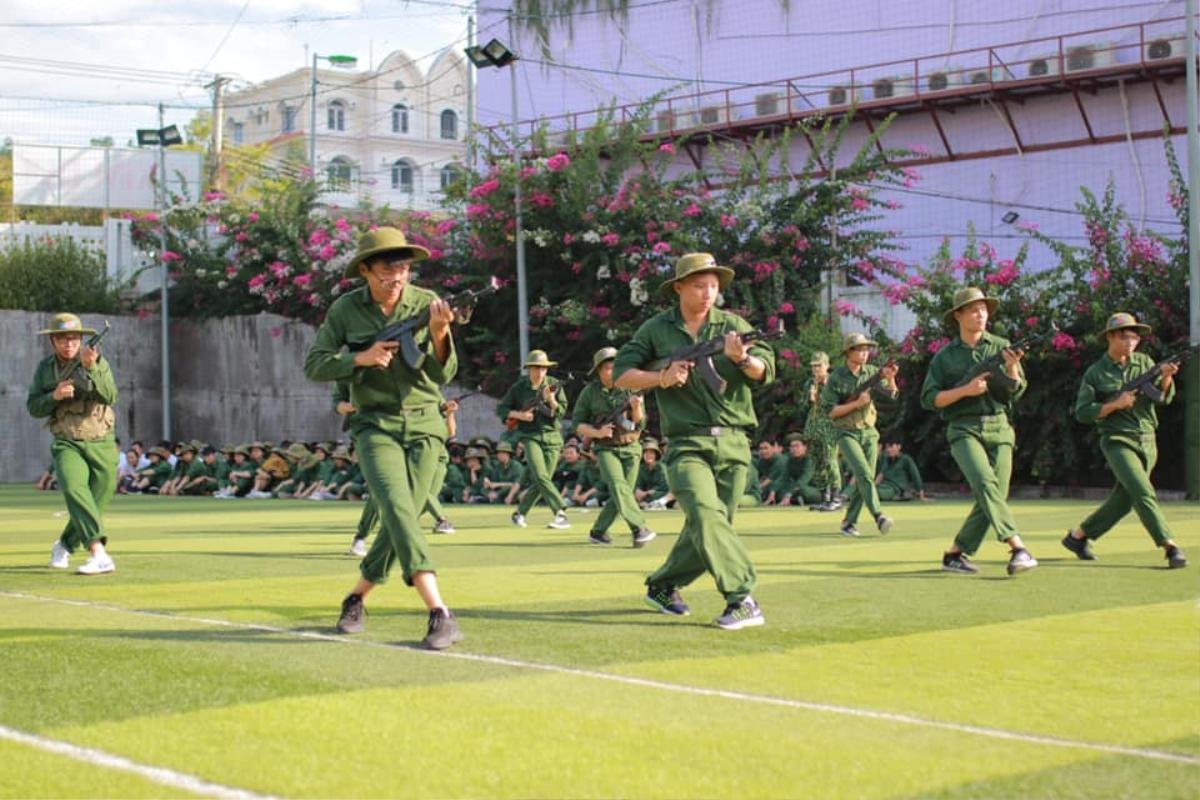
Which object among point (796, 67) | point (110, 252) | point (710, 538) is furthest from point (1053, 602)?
point (110, 252)

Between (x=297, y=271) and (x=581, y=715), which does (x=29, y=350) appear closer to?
(x=297, y=271)

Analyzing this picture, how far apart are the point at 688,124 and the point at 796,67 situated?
3.33 m

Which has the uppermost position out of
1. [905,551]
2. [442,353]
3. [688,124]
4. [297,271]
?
[688,124]

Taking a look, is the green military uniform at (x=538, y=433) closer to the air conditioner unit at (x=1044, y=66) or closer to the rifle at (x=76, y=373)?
the rifle at (x=76, y=373)

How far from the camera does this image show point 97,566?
1317 centimetres

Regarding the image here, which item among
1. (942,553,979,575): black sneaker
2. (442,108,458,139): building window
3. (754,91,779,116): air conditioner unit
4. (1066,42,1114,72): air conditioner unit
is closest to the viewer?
(942,553,979,575): black sneaker

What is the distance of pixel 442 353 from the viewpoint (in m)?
8.90

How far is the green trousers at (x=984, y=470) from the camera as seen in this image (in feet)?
40.4

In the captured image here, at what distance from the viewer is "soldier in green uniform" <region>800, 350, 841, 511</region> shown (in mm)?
24500

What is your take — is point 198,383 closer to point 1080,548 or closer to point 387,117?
point 1080,548

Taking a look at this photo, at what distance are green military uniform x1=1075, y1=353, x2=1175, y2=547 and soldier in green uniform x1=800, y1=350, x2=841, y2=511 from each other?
955 centimetres

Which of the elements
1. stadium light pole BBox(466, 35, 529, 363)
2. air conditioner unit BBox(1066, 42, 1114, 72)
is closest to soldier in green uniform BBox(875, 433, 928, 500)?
stadium light pole BBox(466, 35, 529, 363)

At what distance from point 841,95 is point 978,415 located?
1219 inches

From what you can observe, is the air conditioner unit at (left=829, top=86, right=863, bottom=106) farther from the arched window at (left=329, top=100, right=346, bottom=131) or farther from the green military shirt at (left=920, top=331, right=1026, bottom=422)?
the arched window at (left=329, top=100, right=346, bottom=131)
